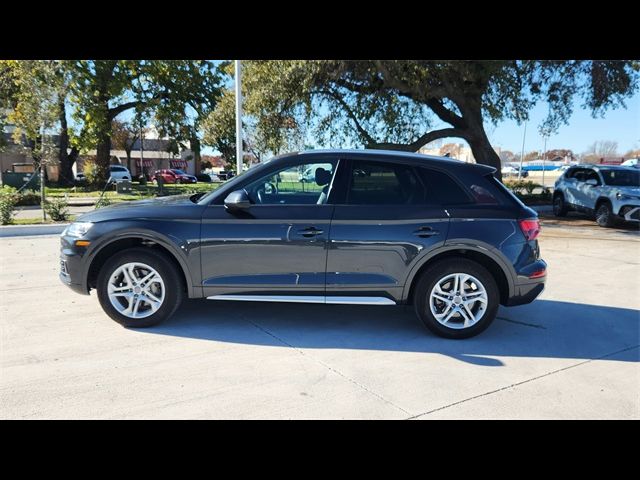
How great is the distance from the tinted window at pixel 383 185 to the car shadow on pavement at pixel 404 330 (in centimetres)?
133

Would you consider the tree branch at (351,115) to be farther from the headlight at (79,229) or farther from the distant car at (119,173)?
the distant car at (119,173)

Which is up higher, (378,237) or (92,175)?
(92,175)

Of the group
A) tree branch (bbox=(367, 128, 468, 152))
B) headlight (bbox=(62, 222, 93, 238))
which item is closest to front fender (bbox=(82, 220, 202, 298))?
headlight (bbox=(62, 222, 93, 238))

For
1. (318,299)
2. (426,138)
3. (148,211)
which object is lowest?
(318,299)

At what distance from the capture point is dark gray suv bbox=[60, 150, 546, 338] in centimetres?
435

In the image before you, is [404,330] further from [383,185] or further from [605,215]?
[605,215]

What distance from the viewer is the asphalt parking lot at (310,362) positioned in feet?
10.4

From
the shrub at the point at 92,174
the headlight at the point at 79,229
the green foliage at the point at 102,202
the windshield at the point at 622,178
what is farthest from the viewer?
the shrub at the point at 92,174

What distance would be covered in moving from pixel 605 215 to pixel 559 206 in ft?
8.15

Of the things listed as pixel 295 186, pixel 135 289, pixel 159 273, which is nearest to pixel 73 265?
pixel 135 289

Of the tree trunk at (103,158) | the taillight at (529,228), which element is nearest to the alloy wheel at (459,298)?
the taillight at (529,228)

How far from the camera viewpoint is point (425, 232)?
4340mm

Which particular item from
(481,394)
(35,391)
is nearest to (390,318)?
(481,394)

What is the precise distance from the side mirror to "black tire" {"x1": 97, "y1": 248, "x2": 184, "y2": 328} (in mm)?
839
